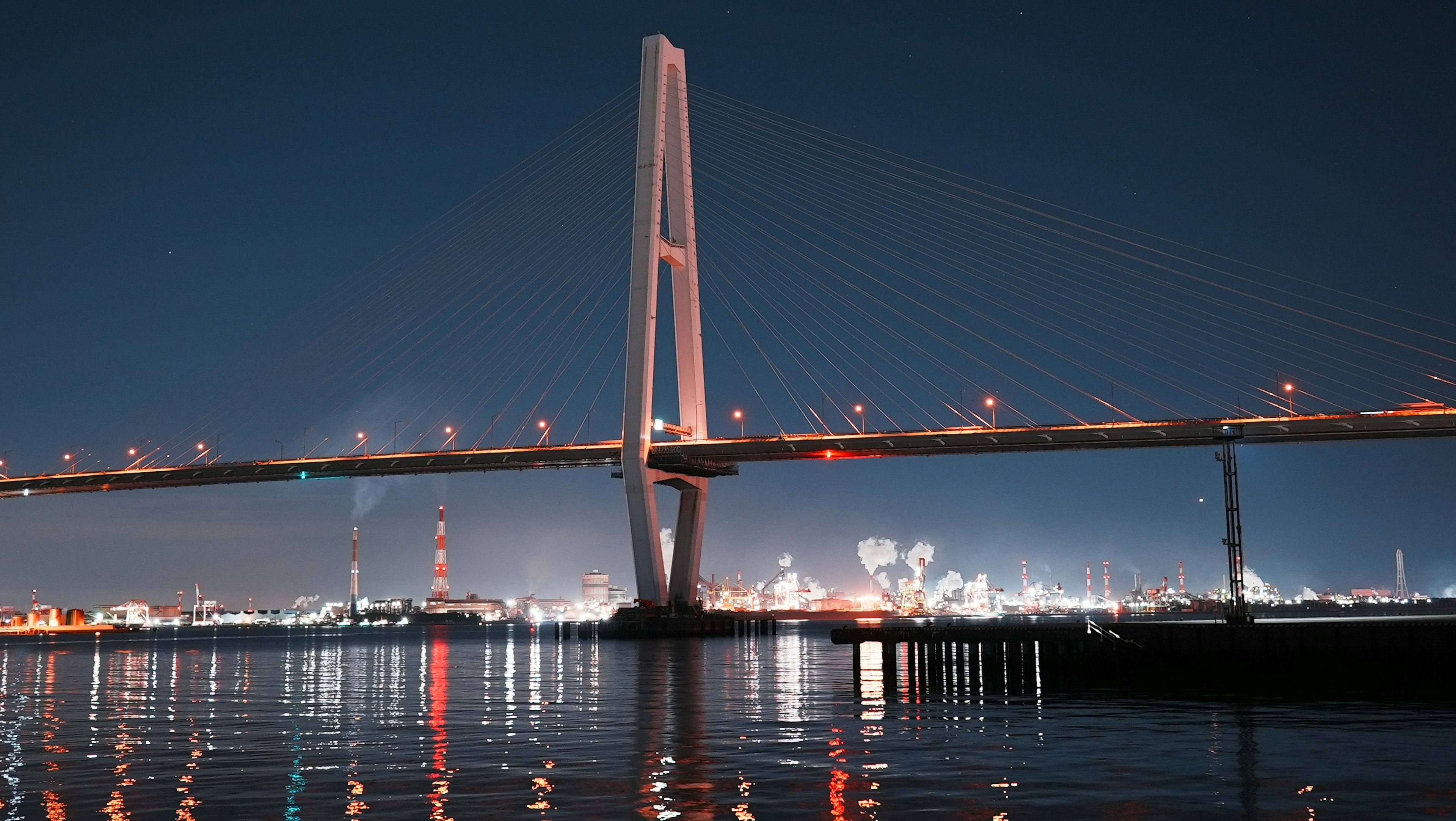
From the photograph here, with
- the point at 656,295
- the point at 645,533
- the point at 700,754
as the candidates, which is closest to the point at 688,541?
the point at 645,533

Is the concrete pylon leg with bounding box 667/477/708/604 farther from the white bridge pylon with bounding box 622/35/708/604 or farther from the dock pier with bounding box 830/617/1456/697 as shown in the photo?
the dock pier with bounding box 830/617/1456/697

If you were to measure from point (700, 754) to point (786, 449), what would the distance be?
150ft

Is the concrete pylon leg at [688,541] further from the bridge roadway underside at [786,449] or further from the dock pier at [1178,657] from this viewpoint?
the dock pier at [1178,657]

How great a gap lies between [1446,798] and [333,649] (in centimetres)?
7260

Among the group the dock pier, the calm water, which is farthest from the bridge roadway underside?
the calm water

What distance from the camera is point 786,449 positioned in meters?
65.7

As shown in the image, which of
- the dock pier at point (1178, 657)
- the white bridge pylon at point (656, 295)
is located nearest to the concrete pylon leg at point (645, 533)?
the white bridge pylon at point (656, 295)

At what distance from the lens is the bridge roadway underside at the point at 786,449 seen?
2144 inches

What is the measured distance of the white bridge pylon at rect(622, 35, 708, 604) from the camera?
196 ft

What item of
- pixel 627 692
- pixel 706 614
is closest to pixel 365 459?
pixel 706 614

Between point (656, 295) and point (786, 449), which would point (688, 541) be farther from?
point (656, 295)

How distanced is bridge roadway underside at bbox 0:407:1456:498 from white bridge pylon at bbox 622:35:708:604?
1550 mm

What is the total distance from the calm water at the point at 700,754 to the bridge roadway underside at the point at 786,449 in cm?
2293

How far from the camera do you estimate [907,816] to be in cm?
1482
